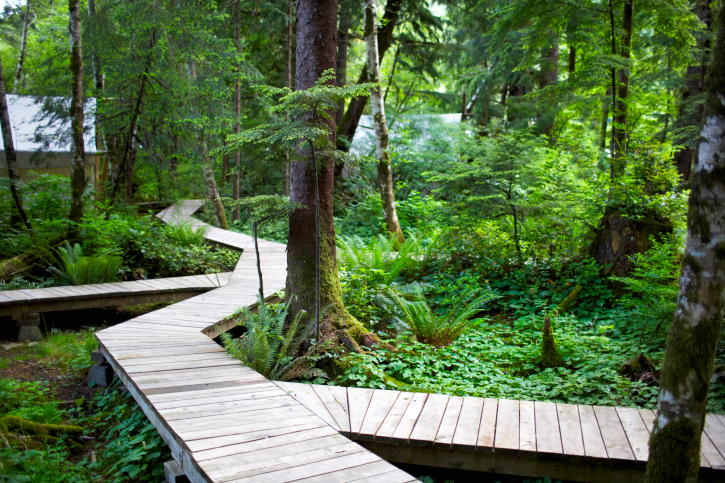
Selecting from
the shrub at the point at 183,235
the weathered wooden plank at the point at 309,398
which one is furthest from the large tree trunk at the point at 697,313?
the shrub at the point at 183,235

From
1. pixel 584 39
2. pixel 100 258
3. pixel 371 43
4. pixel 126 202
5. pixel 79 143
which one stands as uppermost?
pixel 371 43

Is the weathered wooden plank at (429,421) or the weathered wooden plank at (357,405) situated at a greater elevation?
the weathered wooden plank at (429,421)

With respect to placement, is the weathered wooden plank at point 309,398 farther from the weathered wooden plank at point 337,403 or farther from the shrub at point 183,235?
the shrub at point 183,235

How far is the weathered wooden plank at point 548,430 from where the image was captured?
2.98 metres

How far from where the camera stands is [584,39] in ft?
25.1

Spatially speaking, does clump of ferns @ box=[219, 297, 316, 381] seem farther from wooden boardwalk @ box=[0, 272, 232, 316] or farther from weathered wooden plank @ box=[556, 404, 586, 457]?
wooden boardwalk @ box=[0, 272, 232, 316]

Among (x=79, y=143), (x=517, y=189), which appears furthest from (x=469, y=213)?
(x=79, y=143)

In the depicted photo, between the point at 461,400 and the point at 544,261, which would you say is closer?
the point at 461,400

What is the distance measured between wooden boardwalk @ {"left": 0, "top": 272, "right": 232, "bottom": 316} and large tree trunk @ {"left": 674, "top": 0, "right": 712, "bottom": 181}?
9996 mm

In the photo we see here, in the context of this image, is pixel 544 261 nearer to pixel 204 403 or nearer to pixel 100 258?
pixel 204 403

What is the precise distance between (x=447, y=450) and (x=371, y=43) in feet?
28.9

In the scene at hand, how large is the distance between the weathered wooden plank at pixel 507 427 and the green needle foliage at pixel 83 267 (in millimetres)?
6563

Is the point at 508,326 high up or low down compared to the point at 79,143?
down

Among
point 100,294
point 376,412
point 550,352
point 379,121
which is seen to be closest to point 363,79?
point 379,121
